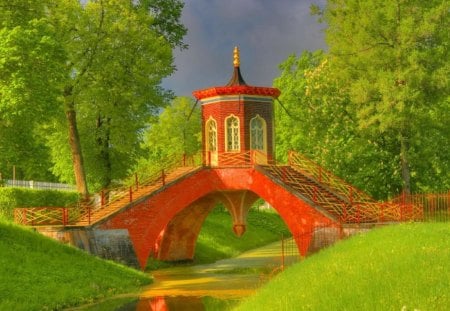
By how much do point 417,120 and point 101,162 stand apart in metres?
18.0

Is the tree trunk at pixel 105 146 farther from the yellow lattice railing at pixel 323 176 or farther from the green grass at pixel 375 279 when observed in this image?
the green grass at pixel 375 279

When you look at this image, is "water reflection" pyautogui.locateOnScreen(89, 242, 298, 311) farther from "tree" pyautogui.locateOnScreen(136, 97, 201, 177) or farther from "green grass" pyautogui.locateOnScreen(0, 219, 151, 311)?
"tree" pyautogui.locateOnScreen(136, 97, 201, 177)

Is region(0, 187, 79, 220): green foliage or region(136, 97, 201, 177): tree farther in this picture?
region(136, 97, 201, 177): tree

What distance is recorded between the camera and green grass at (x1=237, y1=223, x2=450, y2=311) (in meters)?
12.0

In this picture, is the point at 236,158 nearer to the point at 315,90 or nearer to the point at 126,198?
the point at 126,198

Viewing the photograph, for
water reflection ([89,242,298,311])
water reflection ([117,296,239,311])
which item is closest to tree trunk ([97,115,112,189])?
water reflection ([89,242,298,311])

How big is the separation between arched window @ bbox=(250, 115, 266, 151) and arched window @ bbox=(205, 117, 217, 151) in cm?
207

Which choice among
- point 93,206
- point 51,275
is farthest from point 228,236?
point 51,275

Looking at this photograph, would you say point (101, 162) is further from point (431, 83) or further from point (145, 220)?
point (431, 83)

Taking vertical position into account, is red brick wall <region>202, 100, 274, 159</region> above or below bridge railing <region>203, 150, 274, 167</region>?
above

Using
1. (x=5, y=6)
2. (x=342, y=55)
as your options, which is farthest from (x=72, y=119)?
(x=342, y=55)

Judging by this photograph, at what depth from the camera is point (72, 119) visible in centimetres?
3422

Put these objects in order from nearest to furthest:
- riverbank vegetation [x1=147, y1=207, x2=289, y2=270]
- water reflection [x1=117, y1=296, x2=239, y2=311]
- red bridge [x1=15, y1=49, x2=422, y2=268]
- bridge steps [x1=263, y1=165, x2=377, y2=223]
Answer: water reflection [x1=117, y1=296, x2=239, y2=311] < bridge steps [x1=263, y1=165, x2=377, y2=223] < red bridge [x1=15, y1=49, x2=422, y2=268] < riverbank vegetation [x1=147, y1=207, x2=289, y2=270]

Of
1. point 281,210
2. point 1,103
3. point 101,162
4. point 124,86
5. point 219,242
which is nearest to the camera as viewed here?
point 1,103
